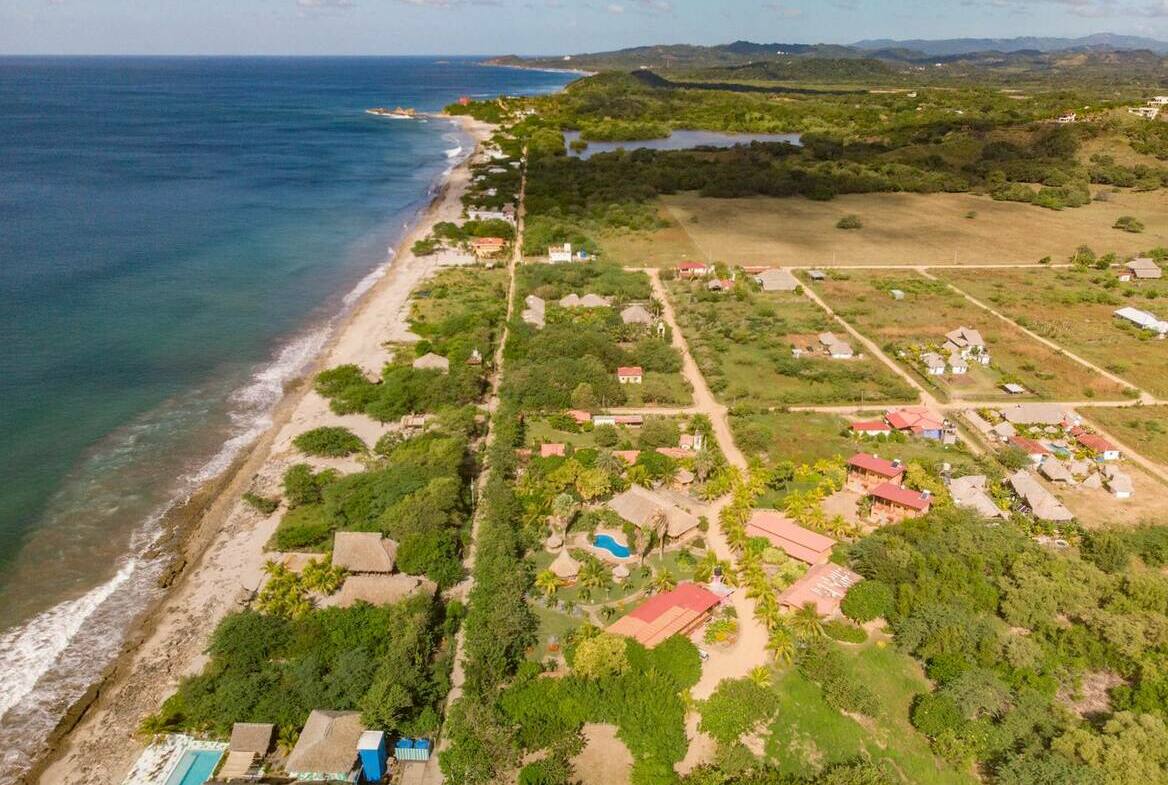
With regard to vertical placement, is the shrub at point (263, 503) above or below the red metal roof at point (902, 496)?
below

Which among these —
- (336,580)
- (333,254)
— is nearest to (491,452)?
(336,580)

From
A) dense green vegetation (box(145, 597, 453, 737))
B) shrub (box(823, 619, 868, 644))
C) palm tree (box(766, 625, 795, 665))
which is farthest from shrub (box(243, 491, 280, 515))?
shrub (box(823, 619, 868, 644))

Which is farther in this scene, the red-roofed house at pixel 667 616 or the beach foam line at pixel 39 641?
the red-roofed house at pixel 667 616

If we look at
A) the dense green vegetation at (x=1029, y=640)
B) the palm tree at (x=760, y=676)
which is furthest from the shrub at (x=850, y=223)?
the palm tree at (x=760, y=676)

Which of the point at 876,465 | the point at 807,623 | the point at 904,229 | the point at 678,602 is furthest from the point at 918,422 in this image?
the point at 904,229

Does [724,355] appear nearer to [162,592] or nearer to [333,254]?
[162,592]

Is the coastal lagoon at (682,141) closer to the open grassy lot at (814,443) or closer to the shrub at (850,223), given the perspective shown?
the shrub at (850,223)

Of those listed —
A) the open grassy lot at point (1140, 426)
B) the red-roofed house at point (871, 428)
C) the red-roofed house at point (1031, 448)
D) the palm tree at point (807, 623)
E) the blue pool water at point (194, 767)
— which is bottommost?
the open grassy lot at point (1140, 426)

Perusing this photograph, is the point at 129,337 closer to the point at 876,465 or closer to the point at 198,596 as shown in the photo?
the point at 198,596
